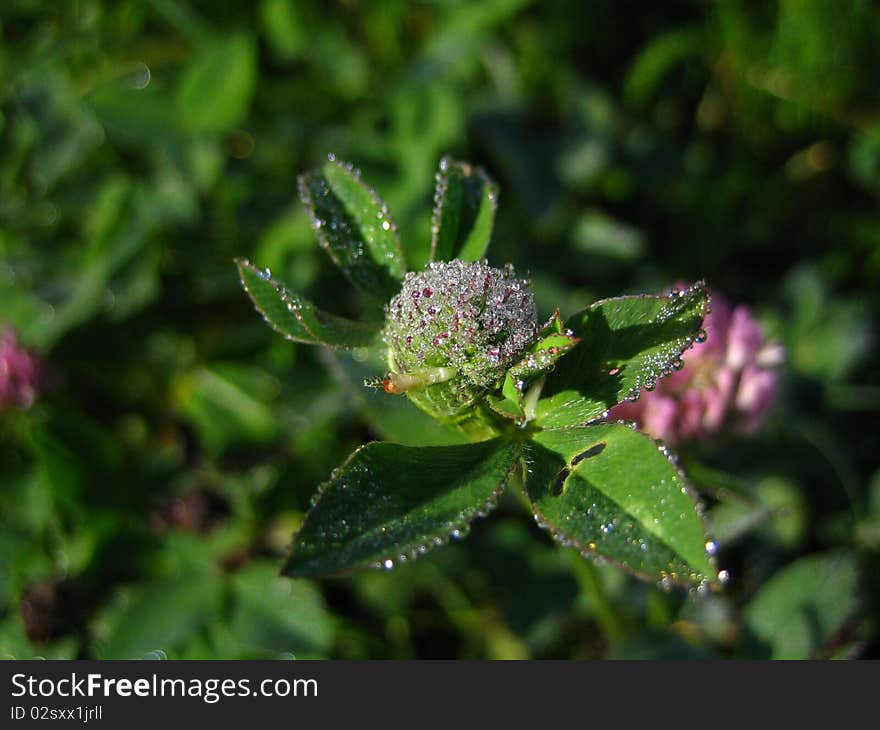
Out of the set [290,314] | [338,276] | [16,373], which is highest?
[338,276]

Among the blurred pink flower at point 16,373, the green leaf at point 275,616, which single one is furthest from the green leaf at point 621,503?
the blurred pink flower at point 16,373

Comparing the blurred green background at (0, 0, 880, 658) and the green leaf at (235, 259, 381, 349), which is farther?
the blurred green background at (0, 0, 880, 658)

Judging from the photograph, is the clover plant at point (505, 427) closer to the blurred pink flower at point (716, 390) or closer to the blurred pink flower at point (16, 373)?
the blurred pink flower at point (716, 390)

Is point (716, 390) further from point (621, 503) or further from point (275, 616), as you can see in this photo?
point (275, 616)

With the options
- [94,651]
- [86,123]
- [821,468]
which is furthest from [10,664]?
[821,468]

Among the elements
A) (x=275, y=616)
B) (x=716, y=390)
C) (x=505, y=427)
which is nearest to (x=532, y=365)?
(x=505, y=427)

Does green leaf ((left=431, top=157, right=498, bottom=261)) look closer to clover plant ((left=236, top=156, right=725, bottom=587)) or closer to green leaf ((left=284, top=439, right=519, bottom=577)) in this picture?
clover plant ((left=236, top=156, right=725, bottom=587))

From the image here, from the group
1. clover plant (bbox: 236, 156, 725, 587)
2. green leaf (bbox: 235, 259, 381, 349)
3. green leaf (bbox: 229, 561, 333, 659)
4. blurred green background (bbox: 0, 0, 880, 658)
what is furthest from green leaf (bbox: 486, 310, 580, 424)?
green leaf (bbox: 229, 561, 333, 659)
